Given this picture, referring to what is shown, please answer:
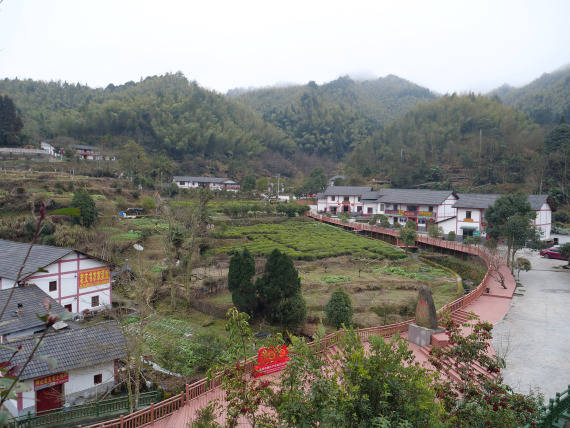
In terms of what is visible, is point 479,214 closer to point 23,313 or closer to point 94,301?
point 94,301

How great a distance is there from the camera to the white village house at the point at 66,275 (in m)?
16.2

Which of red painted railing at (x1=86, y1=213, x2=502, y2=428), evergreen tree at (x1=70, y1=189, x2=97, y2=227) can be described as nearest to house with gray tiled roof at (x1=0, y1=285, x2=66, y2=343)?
red painted railing at (x1=86, y1=213, x2=502, y2=428)

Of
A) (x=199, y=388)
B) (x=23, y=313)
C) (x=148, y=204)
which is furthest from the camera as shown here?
(x=148, y=204)

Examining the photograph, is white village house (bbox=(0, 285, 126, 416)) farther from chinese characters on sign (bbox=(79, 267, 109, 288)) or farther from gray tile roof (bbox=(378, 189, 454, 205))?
gray tile roof (bbox=(378, 189, 454, 205))

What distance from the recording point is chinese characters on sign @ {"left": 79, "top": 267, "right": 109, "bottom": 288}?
17625mm

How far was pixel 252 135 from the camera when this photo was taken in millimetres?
101188

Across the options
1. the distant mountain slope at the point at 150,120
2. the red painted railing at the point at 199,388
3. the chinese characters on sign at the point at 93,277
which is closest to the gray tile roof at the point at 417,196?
the red painted railing at the point at 199,388

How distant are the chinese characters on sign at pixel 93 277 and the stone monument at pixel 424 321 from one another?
47.5ft

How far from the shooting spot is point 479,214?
1335 inches

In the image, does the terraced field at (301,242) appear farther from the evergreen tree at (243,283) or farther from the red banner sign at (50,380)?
the red banner sign at (50,380)

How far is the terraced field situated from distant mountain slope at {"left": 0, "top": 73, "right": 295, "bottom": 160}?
1596 inches

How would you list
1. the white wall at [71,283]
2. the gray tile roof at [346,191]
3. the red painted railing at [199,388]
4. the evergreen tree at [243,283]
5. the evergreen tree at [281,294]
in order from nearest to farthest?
the red painted railing at [199,388], the evergreen tree at [281,294], the evergreen tree at [243,283], the white wall at [71,283], the gray tile roof at [346,191]

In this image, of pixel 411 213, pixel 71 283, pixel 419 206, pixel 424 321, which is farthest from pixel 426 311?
pixel 411 213

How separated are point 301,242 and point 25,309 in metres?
22.9
